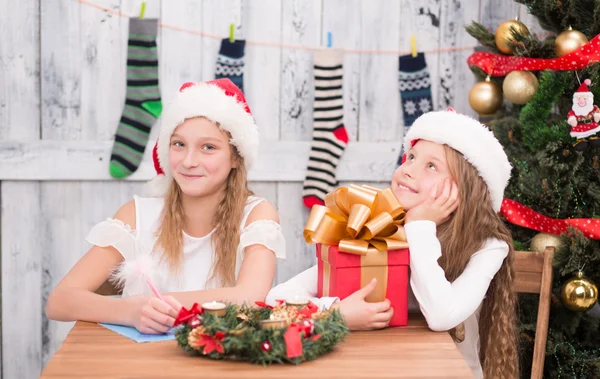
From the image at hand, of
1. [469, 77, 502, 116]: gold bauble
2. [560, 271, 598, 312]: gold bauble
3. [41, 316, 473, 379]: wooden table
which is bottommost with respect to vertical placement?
[560, 271, 598, 312]: gold bauble

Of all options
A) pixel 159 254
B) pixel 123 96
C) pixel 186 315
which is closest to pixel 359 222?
pixel 186 315

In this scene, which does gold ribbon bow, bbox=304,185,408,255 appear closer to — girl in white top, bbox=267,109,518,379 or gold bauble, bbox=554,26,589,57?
girl in white top, bbox=267,109,518,379

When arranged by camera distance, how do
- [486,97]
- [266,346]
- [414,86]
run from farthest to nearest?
[414,86] → [486,97] → [266,346]

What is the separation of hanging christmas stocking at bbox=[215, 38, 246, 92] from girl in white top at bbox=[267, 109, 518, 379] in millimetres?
1526

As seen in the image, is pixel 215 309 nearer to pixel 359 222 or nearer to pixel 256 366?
pixel 256 366

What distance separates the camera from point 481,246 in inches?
71.2

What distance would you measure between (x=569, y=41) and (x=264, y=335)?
5.98 ft


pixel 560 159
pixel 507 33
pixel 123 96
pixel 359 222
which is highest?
pixel 507 33

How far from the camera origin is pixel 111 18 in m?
3.25

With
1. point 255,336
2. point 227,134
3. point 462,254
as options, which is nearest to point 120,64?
point 227,134

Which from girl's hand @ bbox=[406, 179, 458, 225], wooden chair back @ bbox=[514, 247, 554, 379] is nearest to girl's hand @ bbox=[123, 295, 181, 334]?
girl's hand @ bbox=[406, 179, 458, 225]

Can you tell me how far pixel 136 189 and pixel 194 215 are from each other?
126 centimetres

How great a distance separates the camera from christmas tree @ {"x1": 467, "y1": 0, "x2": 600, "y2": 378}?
252cm

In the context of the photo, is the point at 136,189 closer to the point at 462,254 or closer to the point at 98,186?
the point at 98,186
